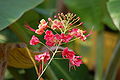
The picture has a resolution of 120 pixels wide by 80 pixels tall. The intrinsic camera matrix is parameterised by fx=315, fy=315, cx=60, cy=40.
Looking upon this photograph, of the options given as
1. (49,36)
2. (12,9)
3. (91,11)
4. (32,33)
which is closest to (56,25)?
(49,36)

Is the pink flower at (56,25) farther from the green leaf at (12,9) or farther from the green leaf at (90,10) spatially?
the green leaf at (90,10)

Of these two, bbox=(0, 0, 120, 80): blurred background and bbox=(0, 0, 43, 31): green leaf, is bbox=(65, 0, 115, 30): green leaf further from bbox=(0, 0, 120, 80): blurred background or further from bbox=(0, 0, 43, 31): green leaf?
bbox=(0, 0, 43, 31): green leaf

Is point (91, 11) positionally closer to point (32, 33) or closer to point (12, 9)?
point (32, 33)

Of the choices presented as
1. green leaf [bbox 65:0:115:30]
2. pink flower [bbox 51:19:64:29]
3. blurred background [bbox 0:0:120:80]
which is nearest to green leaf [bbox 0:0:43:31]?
blurred background [bbox 0:0:120:80]

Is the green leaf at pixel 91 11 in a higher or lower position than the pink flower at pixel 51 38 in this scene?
higher

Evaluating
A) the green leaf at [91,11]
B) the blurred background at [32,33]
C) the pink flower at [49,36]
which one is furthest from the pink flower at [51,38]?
the green leaf at [91,11]
